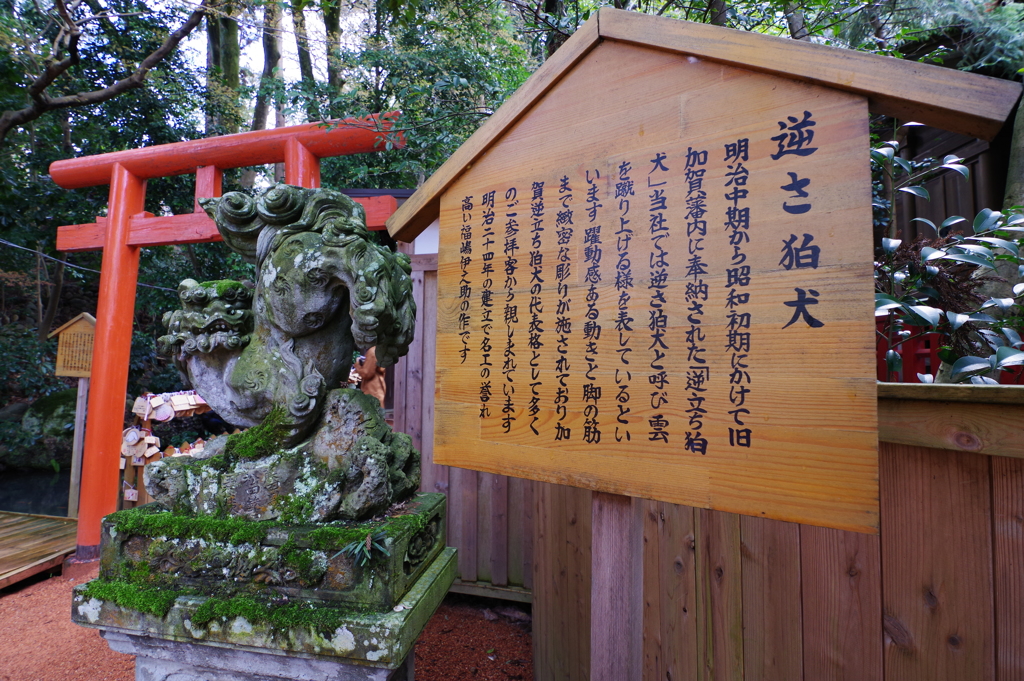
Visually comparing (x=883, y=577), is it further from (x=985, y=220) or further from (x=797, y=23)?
(x=797, y=23)

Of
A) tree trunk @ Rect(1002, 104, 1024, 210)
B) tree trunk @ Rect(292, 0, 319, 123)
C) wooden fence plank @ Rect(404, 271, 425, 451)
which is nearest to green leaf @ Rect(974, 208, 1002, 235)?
tree trunk @ Rect(1002, 104, 1024, 210)

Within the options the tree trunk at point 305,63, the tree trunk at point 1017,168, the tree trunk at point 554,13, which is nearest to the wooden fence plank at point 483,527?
the tree trunk at point 554,13

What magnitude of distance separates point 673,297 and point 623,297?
14 centimetres

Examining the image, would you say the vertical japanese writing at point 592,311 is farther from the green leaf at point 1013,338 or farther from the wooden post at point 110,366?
the wooden post at point 110,366

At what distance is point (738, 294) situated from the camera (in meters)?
1.24

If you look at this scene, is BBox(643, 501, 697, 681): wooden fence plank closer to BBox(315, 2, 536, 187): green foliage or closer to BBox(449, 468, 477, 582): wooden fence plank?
BBox(449, 468, 477, 582): wooden fence plank

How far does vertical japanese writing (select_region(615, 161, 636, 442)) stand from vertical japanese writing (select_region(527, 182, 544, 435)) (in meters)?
0.25

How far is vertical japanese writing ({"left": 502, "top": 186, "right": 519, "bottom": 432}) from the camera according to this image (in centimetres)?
159

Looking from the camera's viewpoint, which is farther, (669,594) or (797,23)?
(797,23)

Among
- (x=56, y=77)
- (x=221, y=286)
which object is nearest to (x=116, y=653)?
(x=221, y=286)

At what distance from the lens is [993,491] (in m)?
1.39

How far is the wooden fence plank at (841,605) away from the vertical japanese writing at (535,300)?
1.06 metres

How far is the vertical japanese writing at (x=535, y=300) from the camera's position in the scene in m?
1.53

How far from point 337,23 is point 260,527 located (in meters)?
10.9
